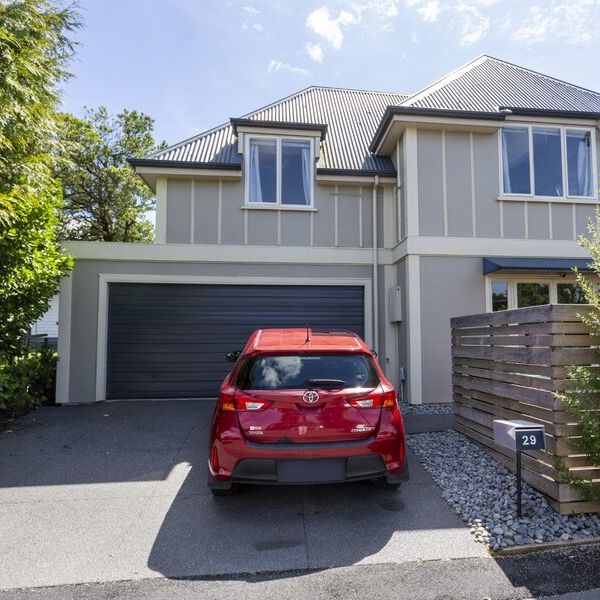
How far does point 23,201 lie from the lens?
6328mm

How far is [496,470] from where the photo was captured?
418 centimetres

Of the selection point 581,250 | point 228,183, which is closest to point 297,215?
point 228,183

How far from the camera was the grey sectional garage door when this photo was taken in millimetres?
8055

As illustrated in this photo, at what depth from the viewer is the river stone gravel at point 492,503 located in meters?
3.04

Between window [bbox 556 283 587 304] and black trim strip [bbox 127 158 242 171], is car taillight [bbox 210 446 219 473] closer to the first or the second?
black trim strip [bbox 127 158 242 171]

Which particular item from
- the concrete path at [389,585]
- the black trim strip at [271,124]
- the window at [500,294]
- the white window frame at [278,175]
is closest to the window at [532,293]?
the window at [500,294]

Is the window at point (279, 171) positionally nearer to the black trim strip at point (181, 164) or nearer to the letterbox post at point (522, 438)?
the black trim strip at point (181, 164)

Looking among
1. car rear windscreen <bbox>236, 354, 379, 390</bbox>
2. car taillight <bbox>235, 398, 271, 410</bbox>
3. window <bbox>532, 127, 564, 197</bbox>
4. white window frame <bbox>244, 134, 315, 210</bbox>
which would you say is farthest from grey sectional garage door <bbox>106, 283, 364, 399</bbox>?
car taillight <bbox>235, 398, 271, 410</bbox>

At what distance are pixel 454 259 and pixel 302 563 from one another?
20.3 feet

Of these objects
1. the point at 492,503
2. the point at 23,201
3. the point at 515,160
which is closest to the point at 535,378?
the point at 492,503

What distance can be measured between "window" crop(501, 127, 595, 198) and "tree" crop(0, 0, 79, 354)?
8715 millimetres

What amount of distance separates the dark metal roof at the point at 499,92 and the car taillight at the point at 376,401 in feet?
21.3

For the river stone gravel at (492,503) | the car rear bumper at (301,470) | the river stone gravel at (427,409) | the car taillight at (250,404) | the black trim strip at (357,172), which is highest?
the black trim strip at (357,172)

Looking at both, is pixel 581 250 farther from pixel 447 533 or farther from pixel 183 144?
pixel 183 144
